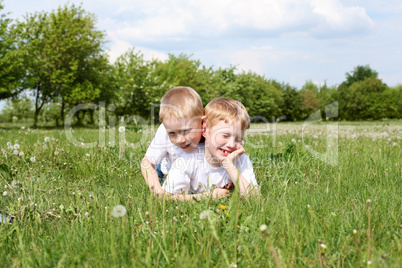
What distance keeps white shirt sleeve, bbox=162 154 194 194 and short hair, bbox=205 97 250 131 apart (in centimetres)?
47

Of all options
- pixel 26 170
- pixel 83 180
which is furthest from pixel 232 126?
pixel 26 170

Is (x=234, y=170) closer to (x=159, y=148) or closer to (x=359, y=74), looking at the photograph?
(x=159, y=148)

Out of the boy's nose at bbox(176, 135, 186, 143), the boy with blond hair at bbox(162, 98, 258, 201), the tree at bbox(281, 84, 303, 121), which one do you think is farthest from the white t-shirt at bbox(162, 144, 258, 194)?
the tree at bbox(281, 84, 303, 121)

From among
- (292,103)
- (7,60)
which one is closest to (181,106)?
(7,60)

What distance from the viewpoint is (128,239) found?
→ 6.99 feet

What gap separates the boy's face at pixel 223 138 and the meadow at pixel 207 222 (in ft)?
1.99

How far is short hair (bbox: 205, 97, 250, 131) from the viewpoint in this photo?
10.9 ft

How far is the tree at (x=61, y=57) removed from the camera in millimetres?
29281

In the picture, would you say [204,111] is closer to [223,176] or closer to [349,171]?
[223,176]

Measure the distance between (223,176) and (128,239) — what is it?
5.22 feet

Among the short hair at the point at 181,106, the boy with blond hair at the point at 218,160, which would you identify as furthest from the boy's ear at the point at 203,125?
the short hair at the point at 181,106

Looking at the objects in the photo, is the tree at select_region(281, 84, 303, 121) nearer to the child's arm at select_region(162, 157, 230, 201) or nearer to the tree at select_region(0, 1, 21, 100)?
the tree at select_region(0, 1, 21, 100)

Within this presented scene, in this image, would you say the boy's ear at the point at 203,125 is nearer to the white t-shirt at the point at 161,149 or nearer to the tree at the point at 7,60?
the white t-shirt at the point at 161,149

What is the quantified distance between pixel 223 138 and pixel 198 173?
0.51 metres
